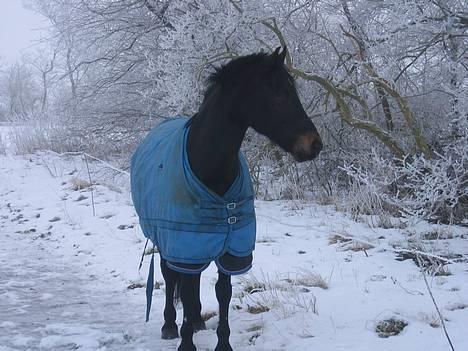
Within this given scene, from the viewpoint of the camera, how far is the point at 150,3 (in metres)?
9.42

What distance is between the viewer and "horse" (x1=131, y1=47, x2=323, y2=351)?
3041 mm

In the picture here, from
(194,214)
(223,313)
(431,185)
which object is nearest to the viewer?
(194,214)

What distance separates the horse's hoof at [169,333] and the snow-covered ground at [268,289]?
0.06 metres

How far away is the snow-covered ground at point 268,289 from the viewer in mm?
3457

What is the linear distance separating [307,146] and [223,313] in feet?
3.94

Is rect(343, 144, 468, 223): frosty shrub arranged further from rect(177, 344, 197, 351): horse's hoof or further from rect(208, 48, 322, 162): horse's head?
rect(177, 344, 197, 351): horse's hoof

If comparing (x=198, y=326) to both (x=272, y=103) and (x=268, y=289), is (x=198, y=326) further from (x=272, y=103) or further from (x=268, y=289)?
(x=272, y=103)

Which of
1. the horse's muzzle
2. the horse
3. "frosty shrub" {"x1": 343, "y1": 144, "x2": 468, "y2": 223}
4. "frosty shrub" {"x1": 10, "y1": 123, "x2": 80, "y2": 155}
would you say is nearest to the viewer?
the horse's muzzle

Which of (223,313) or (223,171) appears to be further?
(223,313)

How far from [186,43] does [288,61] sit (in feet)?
4.72

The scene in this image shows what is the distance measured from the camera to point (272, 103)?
303 cm

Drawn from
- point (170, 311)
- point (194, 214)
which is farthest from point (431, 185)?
point (194, 214)

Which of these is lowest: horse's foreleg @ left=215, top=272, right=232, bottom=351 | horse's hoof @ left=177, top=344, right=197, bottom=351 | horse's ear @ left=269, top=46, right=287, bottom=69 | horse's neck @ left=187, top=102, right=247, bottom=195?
horse's hoof @ left=177, top=344, right=197, bottom=351

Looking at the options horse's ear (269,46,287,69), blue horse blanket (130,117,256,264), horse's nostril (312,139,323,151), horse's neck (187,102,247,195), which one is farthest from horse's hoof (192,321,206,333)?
horse's ear (269,46,287,69)
